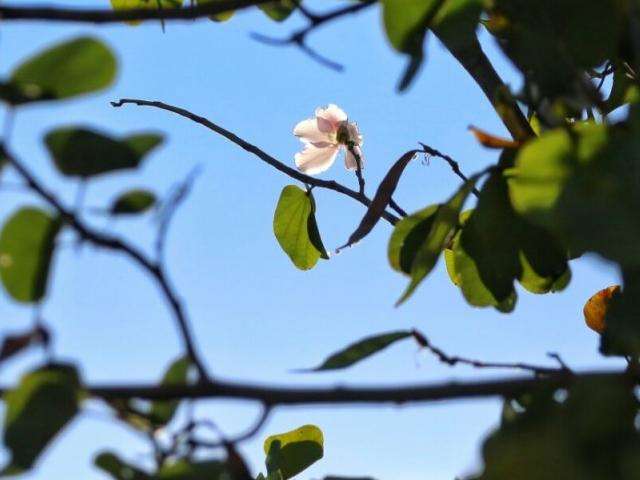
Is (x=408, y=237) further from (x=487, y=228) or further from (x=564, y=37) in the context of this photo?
(x=564, y=37)

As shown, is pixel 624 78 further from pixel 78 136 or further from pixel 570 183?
pixel 78 136

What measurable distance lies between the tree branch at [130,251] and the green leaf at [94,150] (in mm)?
40

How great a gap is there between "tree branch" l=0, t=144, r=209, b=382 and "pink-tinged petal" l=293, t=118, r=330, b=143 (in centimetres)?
136

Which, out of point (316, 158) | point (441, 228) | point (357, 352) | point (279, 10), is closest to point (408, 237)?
Answer: point (441, 228)

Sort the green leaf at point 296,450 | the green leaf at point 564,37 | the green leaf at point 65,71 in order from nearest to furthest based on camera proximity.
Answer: the green leaf at point 65,71
the green leaf at point 564,37
the green leaf at point 296,450

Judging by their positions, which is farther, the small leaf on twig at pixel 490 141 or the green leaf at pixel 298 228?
the green leaf at pixel 298 228

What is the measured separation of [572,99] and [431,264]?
0.19m

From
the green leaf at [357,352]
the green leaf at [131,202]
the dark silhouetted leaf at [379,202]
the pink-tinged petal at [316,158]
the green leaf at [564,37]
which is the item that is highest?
the green leaf at [564,37]

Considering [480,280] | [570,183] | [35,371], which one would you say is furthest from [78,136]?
[480,280]

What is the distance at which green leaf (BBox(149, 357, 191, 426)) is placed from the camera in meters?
0.74

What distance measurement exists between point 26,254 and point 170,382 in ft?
0.44

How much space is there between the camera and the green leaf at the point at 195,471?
684mm

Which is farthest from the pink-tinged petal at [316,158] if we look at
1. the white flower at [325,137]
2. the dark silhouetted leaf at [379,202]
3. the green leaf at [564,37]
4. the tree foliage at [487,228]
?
the green leaf at [564,37]

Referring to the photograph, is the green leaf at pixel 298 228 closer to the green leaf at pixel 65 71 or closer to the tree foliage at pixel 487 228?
the tree foliage at pixel 487 228
